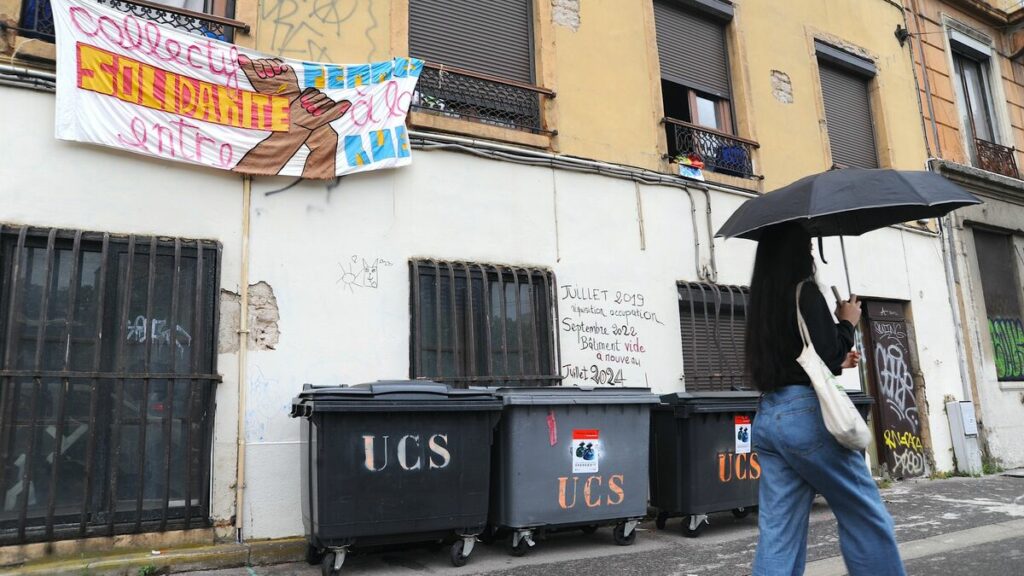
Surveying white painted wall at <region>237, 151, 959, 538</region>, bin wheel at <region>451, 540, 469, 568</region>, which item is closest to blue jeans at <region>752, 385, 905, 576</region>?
bin wheel at <region>451, 540, 469, 568</region>

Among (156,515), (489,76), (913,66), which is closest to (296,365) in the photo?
Result: (156,515)

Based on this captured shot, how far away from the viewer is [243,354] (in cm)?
504

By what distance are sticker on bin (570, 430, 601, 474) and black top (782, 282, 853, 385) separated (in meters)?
2.43

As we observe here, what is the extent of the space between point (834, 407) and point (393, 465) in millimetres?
2726

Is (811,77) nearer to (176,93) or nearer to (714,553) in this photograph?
(714,553)

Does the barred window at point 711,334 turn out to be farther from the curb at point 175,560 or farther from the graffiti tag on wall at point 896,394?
the curb at point 175,560

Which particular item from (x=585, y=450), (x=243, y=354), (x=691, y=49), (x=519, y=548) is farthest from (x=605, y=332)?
(x=691, y=49)

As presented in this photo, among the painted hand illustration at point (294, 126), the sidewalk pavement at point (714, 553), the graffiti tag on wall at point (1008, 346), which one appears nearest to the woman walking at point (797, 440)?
the sidewalk pavement at point (714, 553)

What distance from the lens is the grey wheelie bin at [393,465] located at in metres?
4.20

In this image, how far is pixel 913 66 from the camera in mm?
10750

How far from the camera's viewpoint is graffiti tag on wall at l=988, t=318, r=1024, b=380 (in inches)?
407

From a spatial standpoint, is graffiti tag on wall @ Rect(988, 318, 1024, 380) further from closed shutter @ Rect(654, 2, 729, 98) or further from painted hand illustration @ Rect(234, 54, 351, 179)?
painted hand illustration @ Rect(234, 54, 351, 179)

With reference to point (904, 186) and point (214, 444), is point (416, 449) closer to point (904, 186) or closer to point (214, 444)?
point (214, 444)

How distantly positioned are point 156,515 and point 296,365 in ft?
4.36
